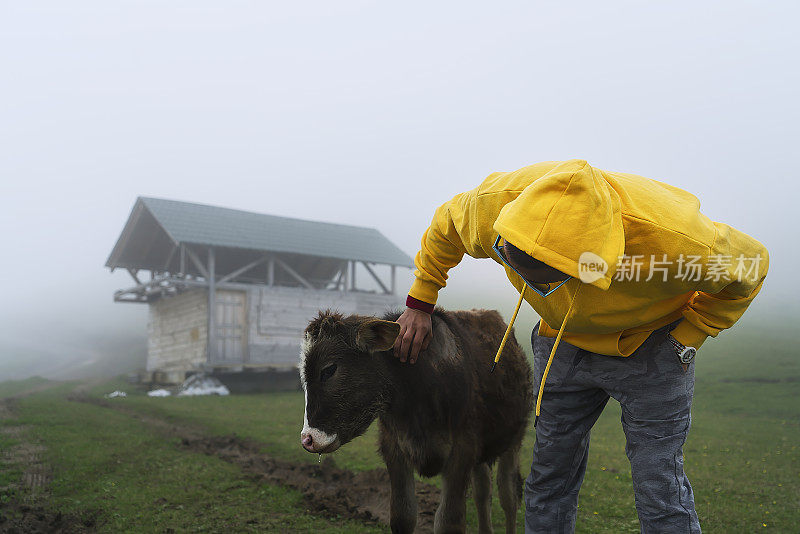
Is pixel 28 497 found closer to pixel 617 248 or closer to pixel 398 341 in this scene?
pixel 398 341

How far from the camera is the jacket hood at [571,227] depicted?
243cm

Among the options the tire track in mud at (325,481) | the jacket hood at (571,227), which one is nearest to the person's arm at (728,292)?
the jacket hood at (571,227)

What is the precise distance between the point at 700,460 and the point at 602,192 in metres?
8.56

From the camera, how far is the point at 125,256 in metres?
27.8

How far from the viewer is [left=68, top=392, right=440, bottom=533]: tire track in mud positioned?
18.9 feet

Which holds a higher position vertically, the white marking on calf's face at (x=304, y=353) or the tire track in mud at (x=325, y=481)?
the white marking on calf's face at (x=304, y=353)

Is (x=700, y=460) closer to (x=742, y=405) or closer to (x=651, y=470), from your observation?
(x=651, y=470)

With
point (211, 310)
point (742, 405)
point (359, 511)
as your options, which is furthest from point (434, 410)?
point (211, 310)

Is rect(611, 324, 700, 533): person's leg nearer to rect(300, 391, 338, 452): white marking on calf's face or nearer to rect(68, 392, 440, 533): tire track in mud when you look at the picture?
rect(300, 391, 338, 452): white marking on calf's face

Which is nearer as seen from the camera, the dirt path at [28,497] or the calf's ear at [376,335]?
the calf's ear at [376,335]

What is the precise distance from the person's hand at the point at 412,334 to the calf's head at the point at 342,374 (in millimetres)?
117

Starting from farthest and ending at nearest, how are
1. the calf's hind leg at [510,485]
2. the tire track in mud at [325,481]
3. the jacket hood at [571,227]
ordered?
the tire track in mud at [325,481] → the calf's hind leg at [510,485] → the jacket hood at [571,227]

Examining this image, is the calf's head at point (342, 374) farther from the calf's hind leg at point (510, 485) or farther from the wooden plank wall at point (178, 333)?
the wooden plank wall at point (178, 333)

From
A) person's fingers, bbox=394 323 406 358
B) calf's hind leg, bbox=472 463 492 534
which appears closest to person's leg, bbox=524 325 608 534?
person's fingers, bbox=394 323 406 358
